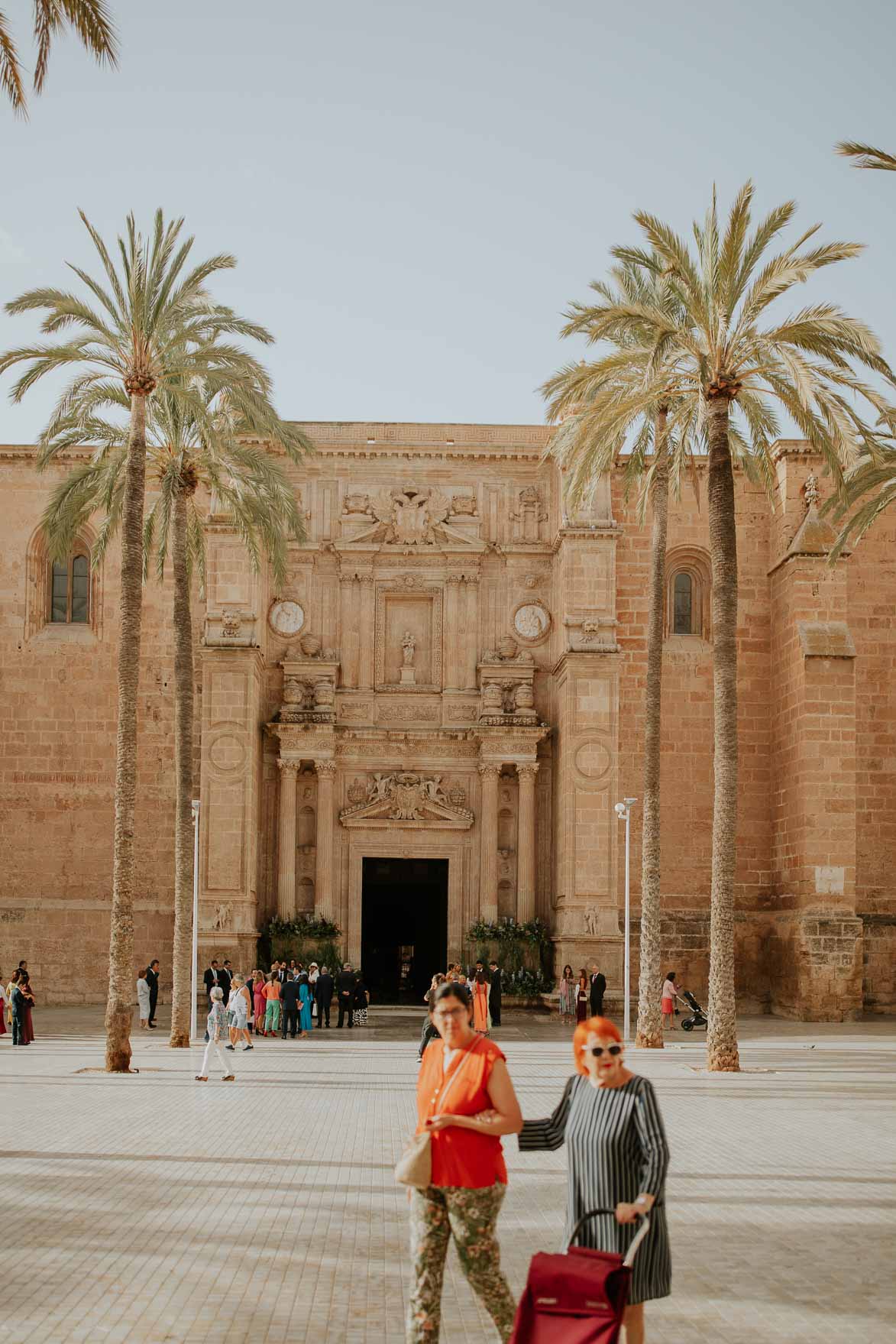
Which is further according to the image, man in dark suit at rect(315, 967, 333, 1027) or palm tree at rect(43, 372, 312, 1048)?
man in dark suit at rect(315, 967, 333, 1027)

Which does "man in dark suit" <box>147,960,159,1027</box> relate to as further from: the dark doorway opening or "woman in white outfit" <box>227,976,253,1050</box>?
the dark doorway opening

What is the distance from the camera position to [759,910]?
33875mm

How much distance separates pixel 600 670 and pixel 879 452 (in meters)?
10.9

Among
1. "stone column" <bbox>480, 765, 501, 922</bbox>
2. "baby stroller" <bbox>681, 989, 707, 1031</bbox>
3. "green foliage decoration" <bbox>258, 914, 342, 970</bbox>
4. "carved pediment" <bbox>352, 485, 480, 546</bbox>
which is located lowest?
"baby stroller" <bbox>681, 989, 707, 1031</bbox>

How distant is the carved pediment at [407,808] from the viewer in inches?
1331

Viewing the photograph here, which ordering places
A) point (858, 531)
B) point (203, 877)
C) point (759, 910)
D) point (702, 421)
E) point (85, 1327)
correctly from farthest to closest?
point (759, 910) < point (203, 877) < point (858, 531) < point (702, 421) < point (85, 1327)

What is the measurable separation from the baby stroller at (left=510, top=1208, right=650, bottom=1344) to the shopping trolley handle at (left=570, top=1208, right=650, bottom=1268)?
0.29m

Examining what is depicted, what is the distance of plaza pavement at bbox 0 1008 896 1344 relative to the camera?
7.36 metres

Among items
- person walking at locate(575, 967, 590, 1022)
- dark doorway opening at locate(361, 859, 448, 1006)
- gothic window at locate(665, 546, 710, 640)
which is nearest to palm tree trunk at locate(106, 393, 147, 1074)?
person walking at locate(575, 967, 590, 1022)

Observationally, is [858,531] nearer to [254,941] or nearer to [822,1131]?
[822,1131]

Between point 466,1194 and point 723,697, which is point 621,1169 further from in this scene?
point 723,697

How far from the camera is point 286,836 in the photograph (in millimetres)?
33281

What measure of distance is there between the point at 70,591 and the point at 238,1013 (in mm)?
14530

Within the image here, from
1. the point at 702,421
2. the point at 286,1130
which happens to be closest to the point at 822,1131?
the point at 286,1130
